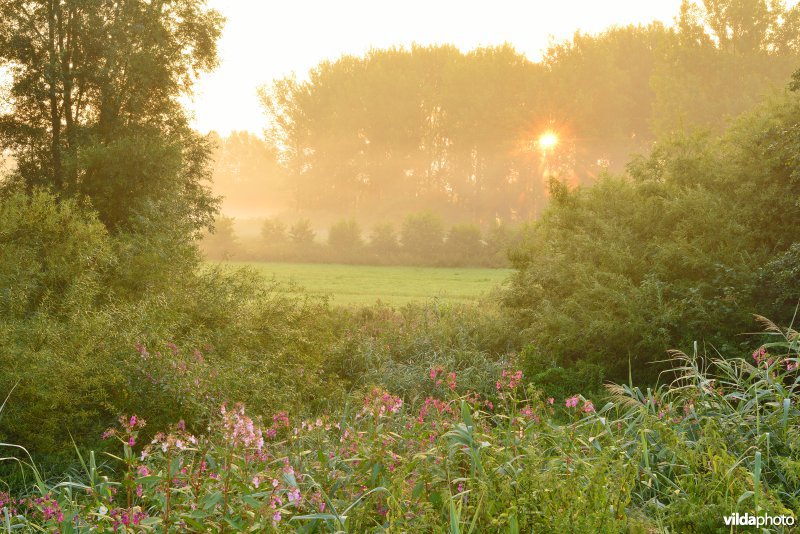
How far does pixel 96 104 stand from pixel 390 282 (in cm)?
1205

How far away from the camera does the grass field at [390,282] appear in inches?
810

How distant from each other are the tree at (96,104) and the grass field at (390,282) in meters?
3.16

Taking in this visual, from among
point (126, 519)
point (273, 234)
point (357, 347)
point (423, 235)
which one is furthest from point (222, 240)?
point (126, 519)

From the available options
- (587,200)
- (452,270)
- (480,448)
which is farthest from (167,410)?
(452,270)

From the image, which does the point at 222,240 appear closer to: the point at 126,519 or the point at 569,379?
the point at 569,379

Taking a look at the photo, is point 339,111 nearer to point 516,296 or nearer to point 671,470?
point 516,296

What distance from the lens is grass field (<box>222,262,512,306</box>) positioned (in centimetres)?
2058

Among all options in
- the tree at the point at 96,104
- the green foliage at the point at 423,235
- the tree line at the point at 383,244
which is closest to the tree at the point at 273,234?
the tree line at the point at 383,244

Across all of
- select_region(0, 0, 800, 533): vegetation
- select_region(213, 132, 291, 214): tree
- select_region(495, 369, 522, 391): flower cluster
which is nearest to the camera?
select_region(0, 0, 800, 533): vegetation

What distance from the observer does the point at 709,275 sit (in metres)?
11.1

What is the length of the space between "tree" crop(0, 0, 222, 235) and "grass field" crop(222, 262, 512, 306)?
3.16 m

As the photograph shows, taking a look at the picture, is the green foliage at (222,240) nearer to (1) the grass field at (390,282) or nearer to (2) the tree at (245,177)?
(1) the grass field at (390,282)

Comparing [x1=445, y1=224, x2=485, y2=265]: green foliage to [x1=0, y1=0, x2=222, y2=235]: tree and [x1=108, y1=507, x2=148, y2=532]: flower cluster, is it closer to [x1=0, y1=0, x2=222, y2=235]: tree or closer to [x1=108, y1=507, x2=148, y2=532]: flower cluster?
[x1=0, y1=0, x2=222, y2=235]: tree

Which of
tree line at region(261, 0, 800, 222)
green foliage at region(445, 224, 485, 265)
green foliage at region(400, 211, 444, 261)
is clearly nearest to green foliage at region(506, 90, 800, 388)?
green foliage at region(445, 224, 485, 265)
